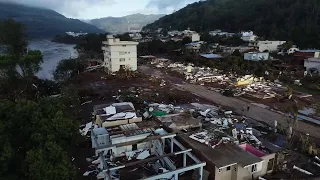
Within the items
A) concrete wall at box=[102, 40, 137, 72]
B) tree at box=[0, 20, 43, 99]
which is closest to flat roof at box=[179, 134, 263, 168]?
tree at box=[0, 20, 43, 99]

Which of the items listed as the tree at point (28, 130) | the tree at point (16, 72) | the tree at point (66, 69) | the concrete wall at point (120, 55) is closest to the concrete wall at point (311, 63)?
the concrete wall at point (120, 55)

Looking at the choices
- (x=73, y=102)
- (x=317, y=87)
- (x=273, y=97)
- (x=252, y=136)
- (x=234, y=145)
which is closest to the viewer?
(x=234, y=145)

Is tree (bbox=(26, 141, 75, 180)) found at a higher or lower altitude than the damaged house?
higher

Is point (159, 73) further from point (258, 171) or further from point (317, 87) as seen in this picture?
point (258, 171)

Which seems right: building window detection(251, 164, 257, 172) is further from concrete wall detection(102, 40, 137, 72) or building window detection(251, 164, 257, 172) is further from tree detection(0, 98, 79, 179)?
concrete wall detection(102, 40, 137, 72)

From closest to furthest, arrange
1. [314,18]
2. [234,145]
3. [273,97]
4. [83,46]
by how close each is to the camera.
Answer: [234,145] < [273,97] < [83,46] < [314,18]

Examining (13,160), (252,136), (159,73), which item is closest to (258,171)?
(252,136)
